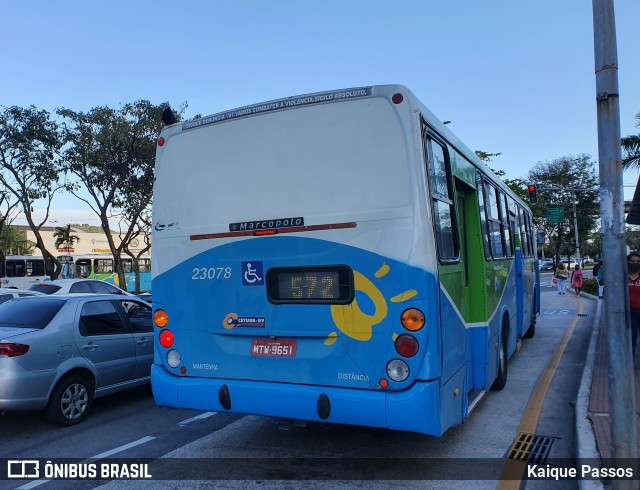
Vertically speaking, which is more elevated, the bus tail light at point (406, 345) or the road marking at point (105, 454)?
the bus tail light at point (406, 345)

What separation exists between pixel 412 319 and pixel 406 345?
8.4 inches

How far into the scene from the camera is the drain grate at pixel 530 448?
529 centimetres

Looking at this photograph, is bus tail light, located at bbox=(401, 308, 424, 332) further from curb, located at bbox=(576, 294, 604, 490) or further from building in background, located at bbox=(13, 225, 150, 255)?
building in background, located at bbox=(13, 225, 150, 255)

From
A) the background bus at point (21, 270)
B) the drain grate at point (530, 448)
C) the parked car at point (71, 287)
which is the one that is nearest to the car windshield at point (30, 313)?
the drain grate at point (530, 448)

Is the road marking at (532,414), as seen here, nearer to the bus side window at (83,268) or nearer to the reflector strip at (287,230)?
the reflector strip at (287,230)

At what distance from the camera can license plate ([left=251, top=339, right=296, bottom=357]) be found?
4.65 m

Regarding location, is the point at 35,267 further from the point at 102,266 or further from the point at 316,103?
the point at 316,103

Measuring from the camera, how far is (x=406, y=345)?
423 cm

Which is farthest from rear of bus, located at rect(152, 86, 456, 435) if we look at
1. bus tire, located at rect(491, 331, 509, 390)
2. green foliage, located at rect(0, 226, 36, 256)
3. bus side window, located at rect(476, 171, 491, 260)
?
green foliage, located at rect(0, 226, 36, 256)

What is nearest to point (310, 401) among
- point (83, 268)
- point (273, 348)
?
point (273, 348)

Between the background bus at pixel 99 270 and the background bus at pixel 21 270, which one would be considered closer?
the background bus at pixel 21 270

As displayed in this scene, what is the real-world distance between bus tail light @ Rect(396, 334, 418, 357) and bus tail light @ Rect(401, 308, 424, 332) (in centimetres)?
7

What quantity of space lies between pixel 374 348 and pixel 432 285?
692 millimetres

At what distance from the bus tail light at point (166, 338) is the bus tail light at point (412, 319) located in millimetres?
2364
